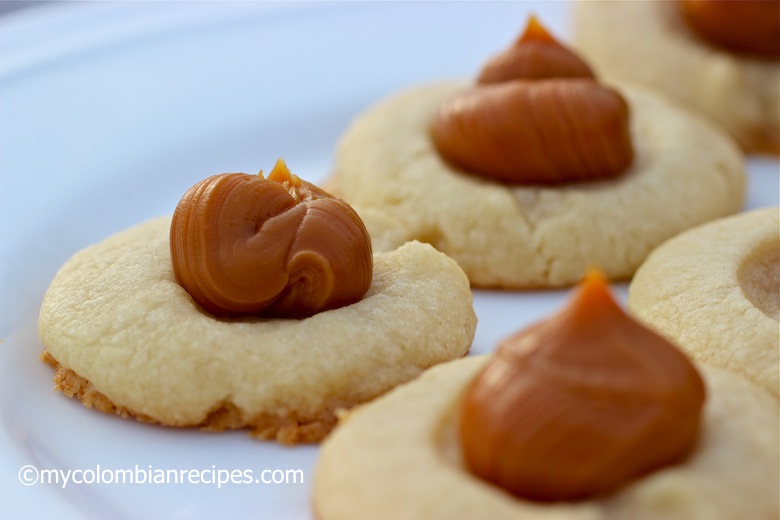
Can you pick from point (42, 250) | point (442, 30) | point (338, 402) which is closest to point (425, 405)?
point (338, 402)

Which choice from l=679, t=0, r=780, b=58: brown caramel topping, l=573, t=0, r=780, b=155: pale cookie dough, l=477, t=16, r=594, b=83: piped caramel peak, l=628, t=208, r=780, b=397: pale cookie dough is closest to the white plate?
l=573, t=0, r=780, b=155: pale cookie dough

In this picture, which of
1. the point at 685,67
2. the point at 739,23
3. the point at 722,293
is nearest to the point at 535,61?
the point at 685,67

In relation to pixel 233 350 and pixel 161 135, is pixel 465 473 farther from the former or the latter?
pixel 161 135

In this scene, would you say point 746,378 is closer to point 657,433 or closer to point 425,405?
point 657,433

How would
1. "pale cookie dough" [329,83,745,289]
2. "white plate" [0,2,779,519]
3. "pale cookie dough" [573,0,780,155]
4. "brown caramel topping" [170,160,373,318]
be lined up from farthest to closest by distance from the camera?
"pale cookie dough" [573,0,780,155]
"pale cookie dough" [329,83,745,289]
"brown caramel topping" [170,160,373,318]
"white plate" [0,2,779,519]

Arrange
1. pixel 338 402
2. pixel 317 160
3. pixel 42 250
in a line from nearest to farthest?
pixel 338 402
pixel 42 250
pixel 317 160

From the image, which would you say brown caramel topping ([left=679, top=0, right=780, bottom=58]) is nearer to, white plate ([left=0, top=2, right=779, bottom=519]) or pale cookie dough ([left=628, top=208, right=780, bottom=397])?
white plate ([left=0, top=2, right=779, bottom=519])

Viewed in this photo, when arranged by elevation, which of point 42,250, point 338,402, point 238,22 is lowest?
point 338,402
